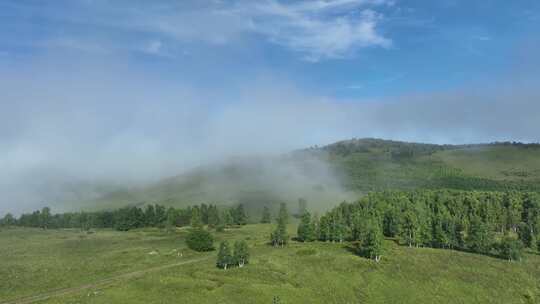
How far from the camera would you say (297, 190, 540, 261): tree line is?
126m

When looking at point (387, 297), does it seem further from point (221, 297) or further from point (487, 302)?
point (221, 297)

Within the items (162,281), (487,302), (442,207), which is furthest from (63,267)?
(442,207)

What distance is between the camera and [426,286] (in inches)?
3674

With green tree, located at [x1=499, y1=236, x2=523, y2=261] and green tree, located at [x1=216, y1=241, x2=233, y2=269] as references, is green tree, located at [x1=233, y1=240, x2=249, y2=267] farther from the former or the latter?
green tree, located at [x1=499, y1=236, x2=523, y2=261]

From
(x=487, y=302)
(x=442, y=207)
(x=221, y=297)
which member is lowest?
(x=487, y=302)

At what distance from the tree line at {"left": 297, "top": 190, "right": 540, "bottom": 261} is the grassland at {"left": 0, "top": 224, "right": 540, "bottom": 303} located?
8031mm

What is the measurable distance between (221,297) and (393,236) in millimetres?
97575

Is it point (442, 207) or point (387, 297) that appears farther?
point (442, 207)

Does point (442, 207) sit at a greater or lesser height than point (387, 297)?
greater

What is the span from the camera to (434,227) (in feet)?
462

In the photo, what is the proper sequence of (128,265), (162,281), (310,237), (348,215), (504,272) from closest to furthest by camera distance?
1. (162,281)
2. (504,272)
3. (128,265)
4. (310,237)
5. (348,215)

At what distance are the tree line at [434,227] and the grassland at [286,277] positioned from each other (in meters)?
8.03

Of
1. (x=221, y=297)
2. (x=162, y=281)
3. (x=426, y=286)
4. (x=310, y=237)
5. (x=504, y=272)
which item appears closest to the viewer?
(x=221, y=297)

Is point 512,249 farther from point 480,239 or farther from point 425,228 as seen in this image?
point 425,228
